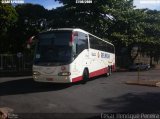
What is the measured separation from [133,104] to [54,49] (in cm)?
613

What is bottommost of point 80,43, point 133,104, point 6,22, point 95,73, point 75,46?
point 133,104

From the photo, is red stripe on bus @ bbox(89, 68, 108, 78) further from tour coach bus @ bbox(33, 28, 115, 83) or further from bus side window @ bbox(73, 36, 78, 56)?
bus side window @ bbox(73, 36, 78, 56)

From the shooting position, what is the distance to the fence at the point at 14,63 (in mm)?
31266

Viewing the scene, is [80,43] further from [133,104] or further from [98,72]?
[133,104]

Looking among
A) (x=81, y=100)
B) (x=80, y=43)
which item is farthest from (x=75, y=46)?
(x=81, y=100)

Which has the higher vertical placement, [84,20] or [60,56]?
[84,20]

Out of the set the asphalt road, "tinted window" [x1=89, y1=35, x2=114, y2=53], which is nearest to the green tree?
"tinted window" [x1=89, y1=35, x2=114, y2=53]

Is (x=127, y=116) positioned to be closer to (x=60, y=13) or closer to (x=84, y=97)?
(x=84, y=97)

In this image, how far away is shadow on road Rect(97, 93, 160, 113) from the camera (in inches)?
462

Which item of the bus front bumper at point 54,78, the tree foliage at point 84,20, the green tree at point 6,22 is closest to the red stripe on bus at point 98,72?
the bus front bumper at point 54,78

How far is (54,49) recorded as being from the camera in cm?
1745

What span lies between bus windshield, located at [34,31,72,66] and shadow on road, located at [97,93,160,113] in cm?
405

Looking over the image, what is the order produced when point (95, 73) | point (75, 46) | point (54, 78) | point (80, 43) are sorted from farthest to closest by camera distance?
point (95, 73), point (80, 43), point (75, 46), point (54, 78)

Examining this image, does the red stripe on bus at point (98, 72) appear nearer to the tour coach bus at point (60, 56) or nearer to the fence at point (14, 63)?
the tour coach bus at point (60, 56)
